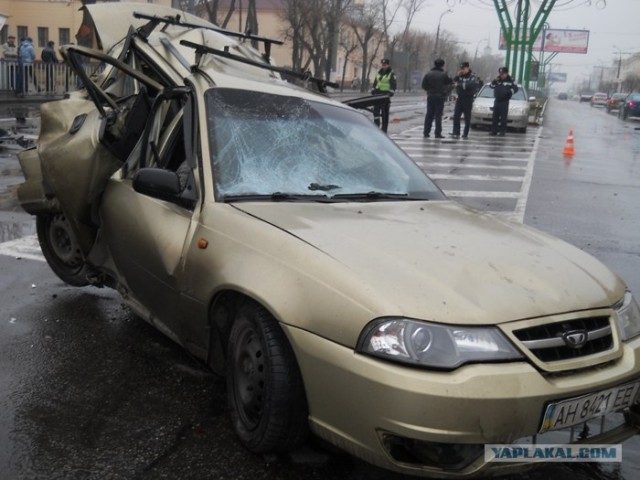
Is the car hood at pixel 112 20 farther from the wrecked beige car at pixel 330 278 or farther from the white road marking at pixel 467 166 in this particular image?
the white road marking at pixel 467 166

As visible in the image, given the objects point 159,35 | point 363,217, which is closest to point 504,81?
point 159,35

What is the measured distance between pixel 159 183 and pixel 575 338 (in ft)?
6.87

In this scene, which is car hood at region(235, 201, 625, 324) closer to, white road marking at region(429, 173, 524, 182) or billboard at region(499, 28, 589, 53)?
white road marking at region(429, 173, 524, 182)

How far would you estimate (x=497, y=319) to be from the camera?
250 centimetres

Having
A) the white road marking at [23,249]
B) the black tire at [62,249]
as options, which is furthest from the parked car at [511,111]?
the black tire at [62,249]

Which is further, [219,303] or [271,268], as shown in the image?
[219,303]

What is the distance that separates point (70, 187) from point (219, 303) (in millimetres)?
1821

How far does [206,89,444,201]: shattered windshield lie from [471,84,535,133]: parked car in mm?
18666

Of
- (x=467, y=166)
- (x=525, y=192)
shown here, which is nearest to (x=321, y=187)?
(x=525, y=192)

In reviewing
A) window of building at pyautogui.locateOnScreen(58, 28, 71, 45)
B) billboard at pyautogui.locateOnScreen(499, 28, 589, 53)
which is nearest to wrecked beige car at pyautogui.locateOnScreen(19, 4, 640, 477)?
window of building at pyautogui.locateOnScreen(58, 28, 71, 45)

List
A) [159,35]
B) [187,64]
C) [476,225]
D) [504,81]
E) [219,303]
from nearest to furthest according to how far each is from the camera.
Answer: [219,303]
[476,225]
[187,64]
[159,35]
[504,81]

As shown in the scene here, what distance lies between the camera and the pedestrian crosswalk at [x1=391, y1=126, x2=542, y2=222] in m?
9.95

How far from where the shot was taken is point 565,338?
8.38 feet

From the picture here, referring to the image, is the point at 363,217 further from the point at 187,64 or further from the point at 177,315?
the point at 187,64
